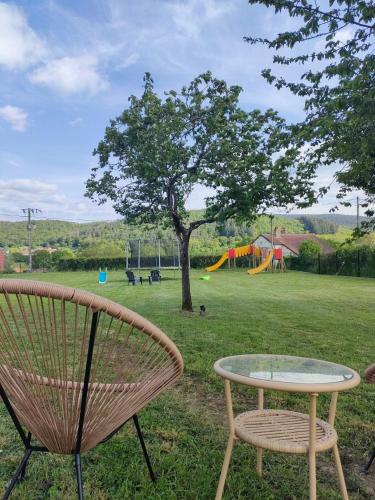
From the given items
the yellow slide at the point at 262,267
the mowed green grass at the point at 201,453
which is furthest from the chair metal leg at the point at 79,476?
the yellow slide at the point at 262,267

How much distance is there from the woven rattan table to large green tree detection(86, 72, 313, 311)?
18.2 ft

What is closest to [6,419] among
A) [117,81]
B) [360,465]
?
[360,465]

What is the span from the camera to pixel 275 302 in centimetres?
1010

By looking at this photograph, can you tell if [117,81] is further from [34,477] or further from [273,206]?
[34,477]

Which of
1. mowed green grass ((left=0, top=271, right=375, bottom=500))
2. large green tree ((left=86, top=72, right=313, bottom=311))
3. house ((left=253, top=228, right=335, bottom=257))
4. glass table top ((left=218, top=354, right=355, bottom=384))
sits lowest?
mowed green grass ((left=0, top=271, right=375, bottom=500))

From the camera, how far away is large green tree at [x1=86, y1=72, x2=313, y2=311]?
24.2ft

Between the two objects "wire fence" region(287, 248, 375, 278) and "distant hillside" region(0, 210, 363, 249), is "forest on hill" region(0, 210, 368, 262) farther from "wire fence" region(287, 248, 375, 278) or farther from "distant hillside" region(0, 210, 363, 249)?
"wire fence" region(287, 248, 375, 278)

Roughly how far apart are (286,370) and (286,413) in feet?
1.00

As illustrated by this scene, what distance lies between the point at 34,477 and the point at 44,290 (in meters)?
1.25

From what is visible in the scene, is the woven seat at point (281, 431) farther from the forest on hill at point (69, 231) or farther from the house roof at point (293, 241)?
the forest on hill at point (69, 231)

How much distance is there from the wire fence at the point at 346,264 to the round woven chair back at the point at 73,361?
1987cm

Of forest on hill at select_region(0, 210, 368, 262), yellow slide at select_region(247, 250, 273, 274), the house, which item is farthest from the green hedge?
the house

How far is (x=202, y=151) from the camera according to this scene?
775 centimetres

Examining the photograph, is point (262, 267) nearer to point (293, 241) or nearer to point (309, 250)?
point (309, 250)
